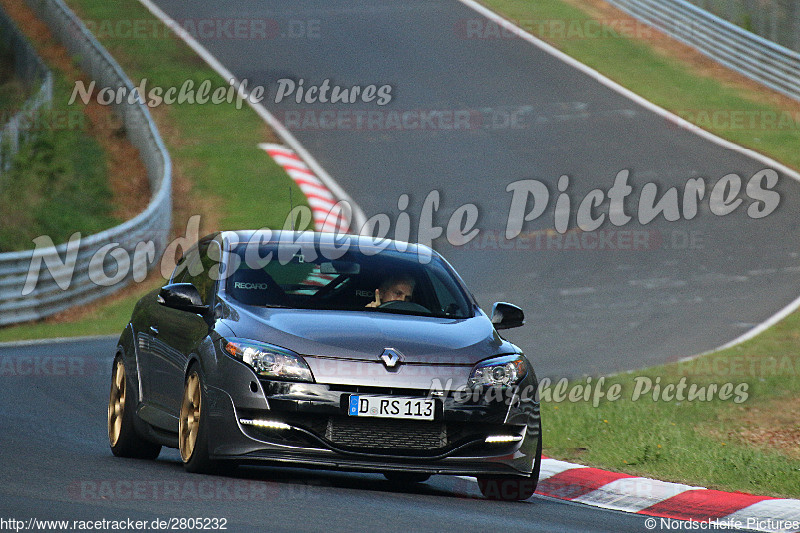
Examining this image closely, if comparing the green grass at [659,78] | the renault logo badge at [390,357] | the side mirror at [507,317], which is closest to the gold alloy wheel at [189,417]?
the renault logo badge at [390,357]

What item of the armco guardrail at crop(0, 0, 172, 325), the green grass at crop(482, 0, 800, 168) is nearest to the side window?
the armco guardrail at crop(0, 0, 172, 325)

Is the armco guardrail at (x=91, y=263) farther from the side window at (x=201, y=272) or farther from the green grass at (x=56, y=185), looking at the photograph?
the side window at (x=201, y=272)

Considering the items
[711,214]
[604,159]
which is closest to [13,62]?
[604,159]

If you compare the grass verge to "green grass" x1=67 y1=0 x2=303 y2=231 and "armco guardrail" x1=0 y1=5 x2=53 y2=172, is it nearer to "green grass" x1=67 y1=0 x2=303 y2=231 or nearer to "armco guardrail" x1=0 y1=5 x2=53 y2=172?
"green grass" x1=67 y1=0 x2=303 y2=231

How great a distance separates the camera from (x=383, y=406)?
768 cm

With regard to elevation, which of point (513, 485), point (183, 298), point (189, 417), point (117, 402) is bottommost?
point (117, 402)

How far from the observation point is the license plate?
7.67 meters

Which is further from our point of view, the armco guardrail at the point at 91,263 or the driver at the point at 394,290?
the armco guardrail at the point at 91,263

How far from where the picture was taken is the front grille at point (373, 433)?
771 cm

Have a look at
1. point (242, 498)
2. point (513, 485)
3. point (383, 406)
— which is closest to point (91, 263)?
point (513, 485)

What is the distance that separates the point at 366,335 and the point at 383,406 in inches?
17.6

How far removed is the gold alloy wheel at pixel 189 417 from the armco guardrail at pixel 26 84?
18795 mm

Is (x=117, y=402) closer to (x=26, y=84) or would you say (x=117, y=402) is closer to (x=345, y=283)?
(x=345, y=283)

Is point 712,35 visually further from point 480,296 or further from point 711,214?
point 480,296
